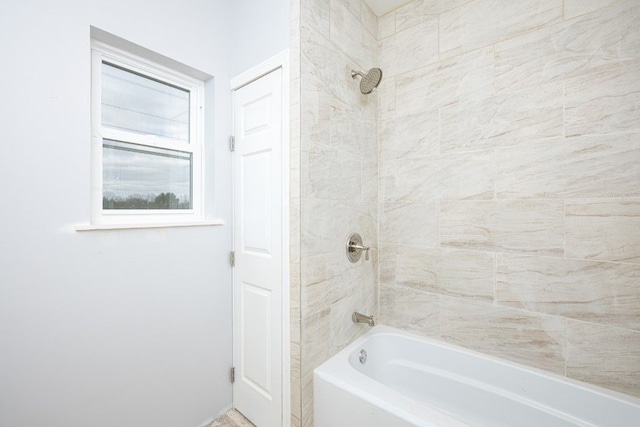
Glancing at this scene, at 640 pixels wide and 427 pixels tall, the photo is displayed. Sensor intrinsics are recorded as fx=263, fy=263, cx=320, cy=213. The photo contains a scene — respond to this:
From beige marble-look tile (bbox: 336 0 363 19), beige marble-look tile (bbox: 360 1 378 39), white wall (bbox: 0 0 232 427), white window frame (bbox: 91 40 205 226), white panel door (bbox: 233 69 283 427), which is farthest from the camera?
beige marble-look tile (bbox: 360 1 378 39)

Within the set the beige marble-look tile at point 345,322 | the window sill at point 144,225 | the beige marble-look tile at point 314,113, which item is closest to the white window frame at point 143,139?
the window sill at point 144,225

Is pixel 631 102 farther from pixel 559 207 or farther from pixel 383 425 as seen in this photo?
pixel 383 425

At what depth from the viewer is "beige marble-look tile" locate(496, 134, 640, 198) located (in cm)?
117

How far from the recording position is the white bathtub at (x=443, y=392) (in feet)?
3.72

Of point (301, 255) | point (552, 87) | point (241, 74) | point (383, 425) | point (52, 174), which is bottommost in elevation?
point (383, 425)

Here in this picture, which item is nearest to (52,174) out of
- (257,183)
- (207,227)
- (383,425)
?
(207,227)

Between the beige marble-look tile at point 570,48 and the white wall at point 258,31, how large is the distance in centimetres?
119

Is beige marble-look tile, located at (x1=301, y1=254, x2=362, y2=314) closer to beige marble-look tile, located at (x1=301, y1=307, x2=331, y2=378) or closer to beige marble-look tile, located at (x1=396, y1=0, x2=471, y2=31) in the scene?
beige marble-look tile, located at (x1=301, y1=307, x2=331, y2=378)

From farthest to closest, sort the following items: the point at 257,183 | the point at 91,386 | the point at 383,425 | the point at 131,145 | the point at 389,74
A: the point at 389,74 < the point at 257,183 < the point at 131,145 < the point at 91,386 < the point at 383,425

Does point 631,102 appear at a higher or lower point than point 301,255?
higher

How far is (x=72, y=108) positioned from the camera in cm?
116

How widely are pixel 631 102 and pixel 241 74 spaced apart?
1.95 meters

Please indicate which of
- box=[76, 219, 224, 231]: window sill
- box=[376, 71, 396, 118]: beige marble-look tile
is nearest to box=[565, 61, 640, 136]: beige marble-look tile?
box=[376, 71, 396, 118]: beige marble-look tile

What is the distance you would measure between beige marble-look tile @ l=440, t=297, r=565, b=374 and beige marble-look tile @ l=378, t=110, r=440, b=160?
96 cm
